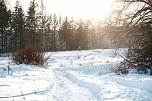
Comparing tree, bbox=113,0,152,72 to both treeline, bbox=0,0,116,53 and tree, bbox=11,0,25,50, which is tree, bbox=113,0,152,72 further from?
tree, bbox=11,0,25,50

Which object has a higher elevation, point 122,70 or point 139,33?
point 139,33

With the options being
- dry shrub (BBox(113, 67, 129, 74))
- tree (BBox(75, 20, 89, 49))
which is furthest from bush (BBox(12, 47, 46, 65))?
tree (BBox(75, 20, 89, 49))

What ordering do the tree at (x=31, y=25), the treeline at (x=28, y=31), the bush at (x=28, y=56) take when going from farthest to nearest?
the tree at (x=31, y=25), the treeline at (x=28, y=31), the bush at (x=28, y=56)

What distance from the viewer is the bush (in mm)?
25406

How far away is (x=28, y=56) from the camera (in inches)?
1006

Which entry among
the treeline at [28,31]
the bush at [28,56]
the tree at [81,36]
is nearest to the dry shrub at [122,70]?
the bush at [28,56]

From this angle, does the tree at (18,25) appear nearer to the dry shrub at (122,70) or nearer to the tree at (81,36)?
the tree at (81,36)

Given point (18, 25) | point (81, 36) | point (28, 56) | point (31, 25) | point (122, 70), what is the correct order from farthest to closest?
point (81, 36) → point (31, 25) → point (18, 25) → point (28, 56) → point (122, 70)

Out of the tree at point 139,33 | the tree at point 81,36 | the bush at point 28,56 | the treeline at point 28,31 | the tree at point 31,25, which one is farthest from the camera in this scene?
the tree at point 81,36

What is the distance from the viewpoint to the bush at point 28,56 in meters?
25.4

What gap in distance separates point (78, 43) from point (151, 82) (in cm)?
7325

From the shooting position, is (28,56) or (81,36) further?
(81,36)

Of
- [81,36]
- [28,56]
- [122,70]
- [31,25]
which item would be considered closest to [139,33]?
[122,70]

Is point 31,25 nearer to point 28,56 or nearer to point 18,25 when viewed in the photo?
point 18,25
